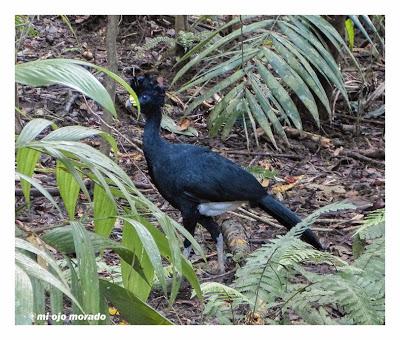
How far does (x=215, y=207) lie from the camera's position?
3545 mm

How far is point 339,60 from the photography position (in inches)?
144

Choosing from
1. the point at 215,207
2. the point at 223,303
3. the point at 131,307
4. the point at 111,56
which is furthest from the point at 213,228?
the point at 131,307

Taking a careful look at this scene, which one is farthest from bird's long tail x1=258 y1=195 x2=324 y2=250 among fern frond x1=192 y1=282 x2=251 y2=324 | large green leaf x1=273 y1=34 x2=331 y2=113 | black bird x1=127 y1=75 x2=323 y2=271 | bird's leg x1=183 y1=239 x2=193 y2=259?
fern frond x1=192 y1=282 x2=251 y2=324

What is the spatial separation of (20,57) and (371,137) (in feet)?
4.50

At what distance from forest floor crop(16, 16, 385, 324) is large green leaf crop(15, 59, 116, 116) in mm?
1014

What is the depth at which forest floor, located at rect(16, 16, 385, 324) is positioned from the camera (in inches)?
122

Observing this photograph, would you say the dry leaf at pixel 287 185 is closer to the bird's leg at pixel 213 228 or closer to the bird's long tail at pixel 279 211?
the bird's long tail at pixel 279 211

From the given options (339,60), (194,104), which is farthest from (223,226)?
(339,60)

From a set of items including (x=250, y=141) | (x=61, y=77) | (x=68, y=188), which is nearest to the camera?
(x=61, y=77)

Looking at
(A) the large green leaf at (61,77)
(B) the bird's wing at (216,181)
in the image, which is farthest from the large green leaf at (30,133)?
(B) the bird's wing at (216,181)

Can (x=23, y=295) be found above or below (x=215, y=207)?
above

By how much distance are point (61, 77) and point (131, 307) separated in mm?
574

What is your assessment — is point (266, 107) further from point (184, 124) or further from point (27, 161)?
point (27, 161)

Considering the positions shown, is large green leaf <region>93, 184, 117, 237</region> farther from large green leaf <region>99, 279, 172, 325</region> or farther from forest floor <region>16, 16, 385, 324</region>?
forest floor <region>16, 16, 385, 324</region>
